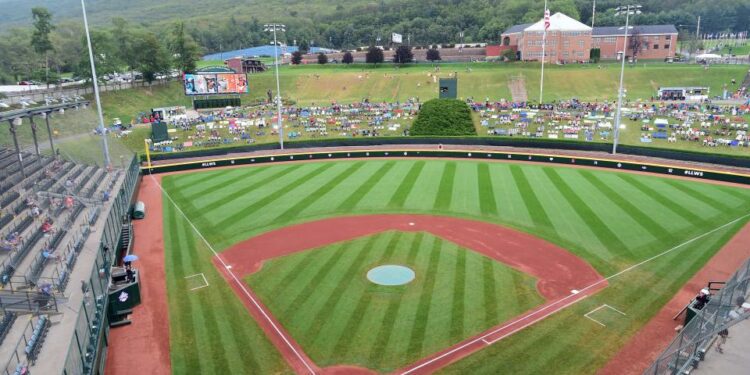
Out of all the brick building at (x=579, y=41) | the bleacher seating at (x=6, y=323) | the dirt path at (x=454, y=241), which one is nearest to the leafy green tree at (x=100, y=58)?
the dirt path at (x=454, y=241)

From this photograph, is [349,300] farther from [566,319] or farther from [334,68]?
[334,68]

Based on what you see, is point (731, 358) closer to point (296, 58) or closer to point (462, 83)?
point (462, 83)

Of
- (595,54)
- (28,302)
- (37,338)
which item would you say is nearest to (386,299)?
(37,338)

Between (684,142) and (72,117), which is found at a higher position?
(72,117)

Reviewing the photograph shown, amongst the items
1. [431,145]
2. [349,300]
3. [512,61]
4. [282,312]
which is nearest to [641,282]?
[349,300]

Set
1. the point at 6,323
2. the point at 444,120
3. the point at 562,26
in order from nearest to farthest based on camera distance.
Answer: the point at 6,323, the point at 444,120, the point at 562,26

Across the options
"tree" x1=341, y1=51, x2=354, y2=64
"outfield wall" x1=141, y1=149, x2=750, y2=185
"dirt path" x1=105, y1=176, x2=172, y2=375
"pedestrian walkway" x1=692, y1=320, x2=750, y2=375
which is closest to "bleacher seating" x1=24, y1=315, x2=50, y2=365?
"dirt path" x1=105, y1=176, x2=172, y2=375
